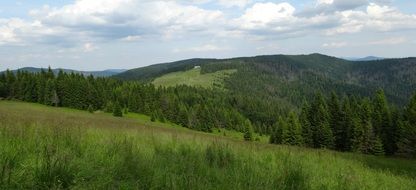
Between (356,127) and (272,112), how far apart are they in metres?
131

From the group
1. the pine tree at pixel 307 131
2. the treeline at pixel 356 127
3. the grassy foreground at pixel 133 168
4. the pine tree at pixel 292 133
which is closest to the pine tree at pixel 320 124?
the treeline at pixel 356 127

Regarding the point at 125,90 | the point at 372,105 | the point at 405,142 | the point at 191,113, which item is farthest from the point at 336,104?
the point at 125,90

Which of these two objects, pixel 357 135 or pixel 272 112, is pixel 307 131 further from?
pixel 272 112

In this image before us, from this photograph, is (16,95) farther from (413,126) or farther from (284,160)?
(284,160)

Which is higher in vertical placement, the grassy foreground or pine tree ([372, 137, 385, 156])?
the grassy foreground

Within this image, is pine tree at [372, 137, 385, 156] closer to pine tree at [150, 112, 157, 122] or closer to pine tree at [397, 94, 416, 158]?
pine tree at [397, 94, 416, 158]

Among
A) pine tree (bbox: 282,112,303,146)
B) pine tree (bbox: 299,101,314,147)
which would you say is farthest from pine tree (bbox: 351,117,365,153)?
pine tree (bbox: 282,112,303,146)

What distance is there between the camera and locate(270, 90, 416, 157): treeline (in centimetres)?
6396

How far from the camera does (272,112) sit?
19900 cm

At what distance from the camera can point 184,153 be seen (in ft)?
28.2

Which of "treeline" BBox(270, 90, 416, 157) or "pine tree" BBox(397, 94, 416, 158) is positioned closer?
"pine tree" BBox(397, 94, 416, 158)

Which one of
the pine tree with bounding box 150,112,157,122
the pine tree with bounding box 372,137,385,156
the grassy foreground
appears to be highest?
the grassy foreground

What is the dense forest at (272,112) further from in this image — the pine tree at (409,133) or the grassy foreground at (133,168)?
the grassy foreground at (133,168)

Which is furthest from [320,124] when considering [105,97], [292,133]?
[105,97]
